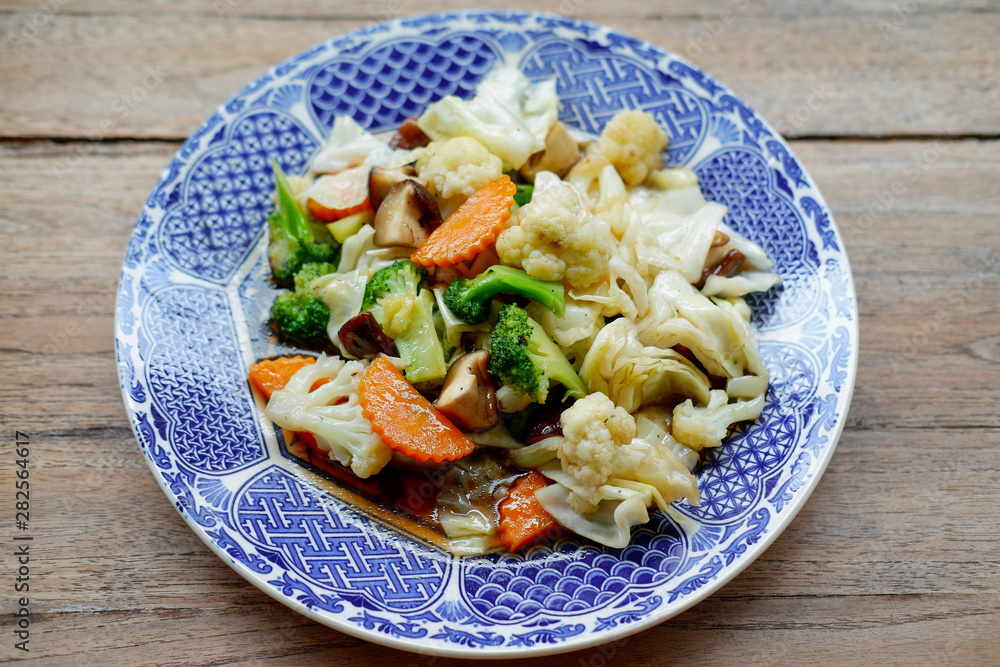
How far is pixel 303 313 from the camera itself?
3338 millimetres

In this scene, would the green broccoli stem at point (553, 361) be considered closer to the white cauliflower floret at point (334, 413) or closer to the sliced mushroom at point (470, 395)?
the sliced mushroom at point (470, 395)

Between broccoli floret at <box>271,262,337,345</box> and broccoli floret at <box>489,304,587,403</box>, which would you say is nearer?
broccoli floret at <box>489,304,587,403</box>

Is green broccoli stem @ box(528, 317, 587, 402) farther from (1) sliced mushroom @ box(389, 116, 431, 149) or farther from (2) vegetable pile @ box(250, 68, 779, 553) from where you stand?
(1) sliced mushroom @ box(389, 116, 431, 149)

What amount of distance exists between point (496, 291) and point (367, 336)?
60 centimetres

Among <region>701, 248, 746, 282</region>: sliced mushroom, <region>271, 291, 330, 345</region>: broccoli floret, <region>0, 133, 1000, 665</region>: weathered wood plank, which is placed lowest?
<region>0, 133, 1000, 665</region>: weathered wood plank

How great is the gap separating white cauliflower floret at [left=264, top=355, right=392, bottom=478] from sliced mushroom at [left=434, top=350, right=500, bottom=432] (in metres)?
0.32

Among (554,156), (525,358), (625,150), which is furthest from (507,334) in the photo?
(625,150)

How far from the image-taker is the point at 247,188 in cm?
362

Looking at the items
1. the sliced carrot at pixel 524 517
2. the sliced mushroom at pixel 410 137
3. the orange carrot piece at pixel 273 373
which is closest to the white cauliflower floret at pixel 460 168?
the sliced mushroom at pixel 410 137

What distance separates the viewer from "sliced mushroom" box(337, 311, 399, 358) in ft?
10.2

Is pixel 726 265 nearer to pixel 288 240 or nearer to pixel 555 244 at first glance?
pixel 555 244

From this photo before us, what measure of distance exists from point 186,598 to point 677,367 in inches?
88.6

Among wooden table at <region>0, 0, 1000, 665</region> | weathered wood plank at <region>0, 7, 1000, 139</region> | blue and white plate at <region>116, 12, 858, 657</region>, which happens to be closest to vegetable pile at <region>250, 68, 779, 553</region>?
blue and white plate at <region>116, 12, 858, 657</region>

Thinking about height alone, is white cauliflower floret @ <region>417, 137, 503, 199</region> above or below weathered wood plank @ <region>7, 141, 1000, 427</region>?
above
